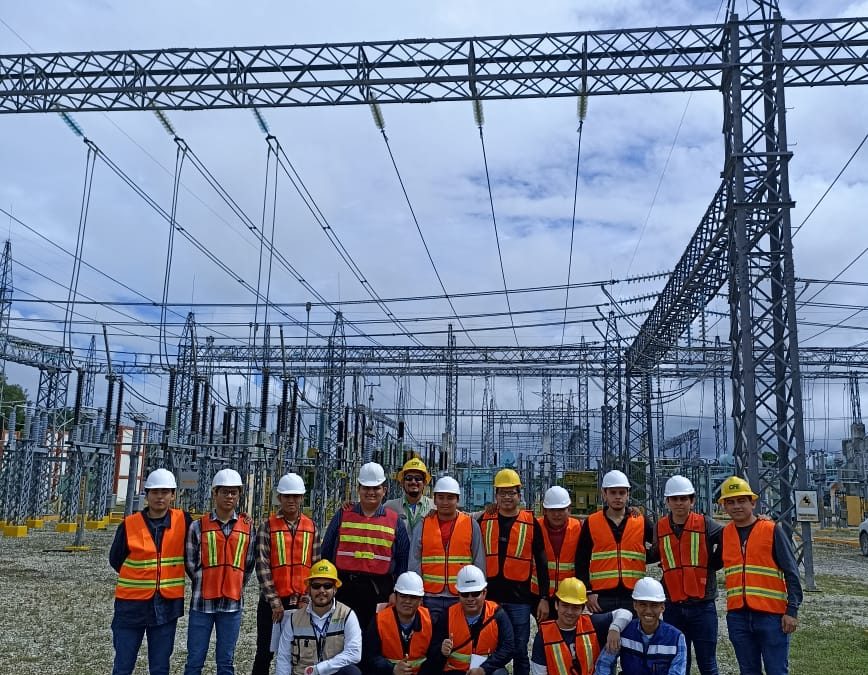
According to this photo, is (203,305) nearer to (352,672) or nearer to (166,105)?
(166,105)

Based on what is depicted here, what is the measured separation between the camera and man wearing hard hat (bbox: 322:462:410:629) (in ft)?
15.5

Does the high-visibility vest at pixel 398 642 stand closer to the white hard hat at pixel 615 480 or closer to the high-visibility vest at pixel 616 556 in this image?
the high-visibility vest at pixel 616 556

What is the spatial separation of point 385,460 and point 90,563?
1187cm

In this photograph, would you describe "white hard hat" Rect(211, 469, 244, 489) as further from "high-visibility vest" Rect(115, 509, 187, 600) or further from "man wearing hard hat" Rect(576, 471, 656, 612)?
"man wearing hard hat" Rect(576, 471, 656, 612)

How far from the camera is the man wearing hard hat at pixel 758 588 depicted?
452 centimetres

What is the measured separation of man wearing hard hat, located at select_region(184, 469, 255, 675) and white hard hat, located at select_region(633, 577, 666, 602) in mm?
2283

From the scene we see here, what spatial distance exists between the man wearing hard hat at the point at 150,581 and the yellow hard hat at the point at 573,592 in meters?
2.19

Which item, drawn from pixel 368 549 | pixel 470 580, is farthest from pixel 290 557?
pixel 470 580

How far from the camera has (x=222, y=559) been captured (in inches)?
185

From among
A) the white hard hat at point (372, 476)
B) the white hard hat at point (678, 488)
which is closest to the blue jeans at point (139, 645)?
the white hard hat at point (372, 476)

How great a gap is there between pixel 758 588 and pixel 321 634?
8.15ft

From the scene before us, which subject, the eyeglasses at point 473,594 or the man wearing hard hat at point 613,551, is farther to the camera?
the man wearing hard hat at point 613,551

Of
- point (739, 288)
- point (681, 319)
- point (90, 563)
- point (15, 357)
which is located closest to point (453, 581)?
point (739, 288)

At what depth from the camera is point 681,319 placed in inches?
674
